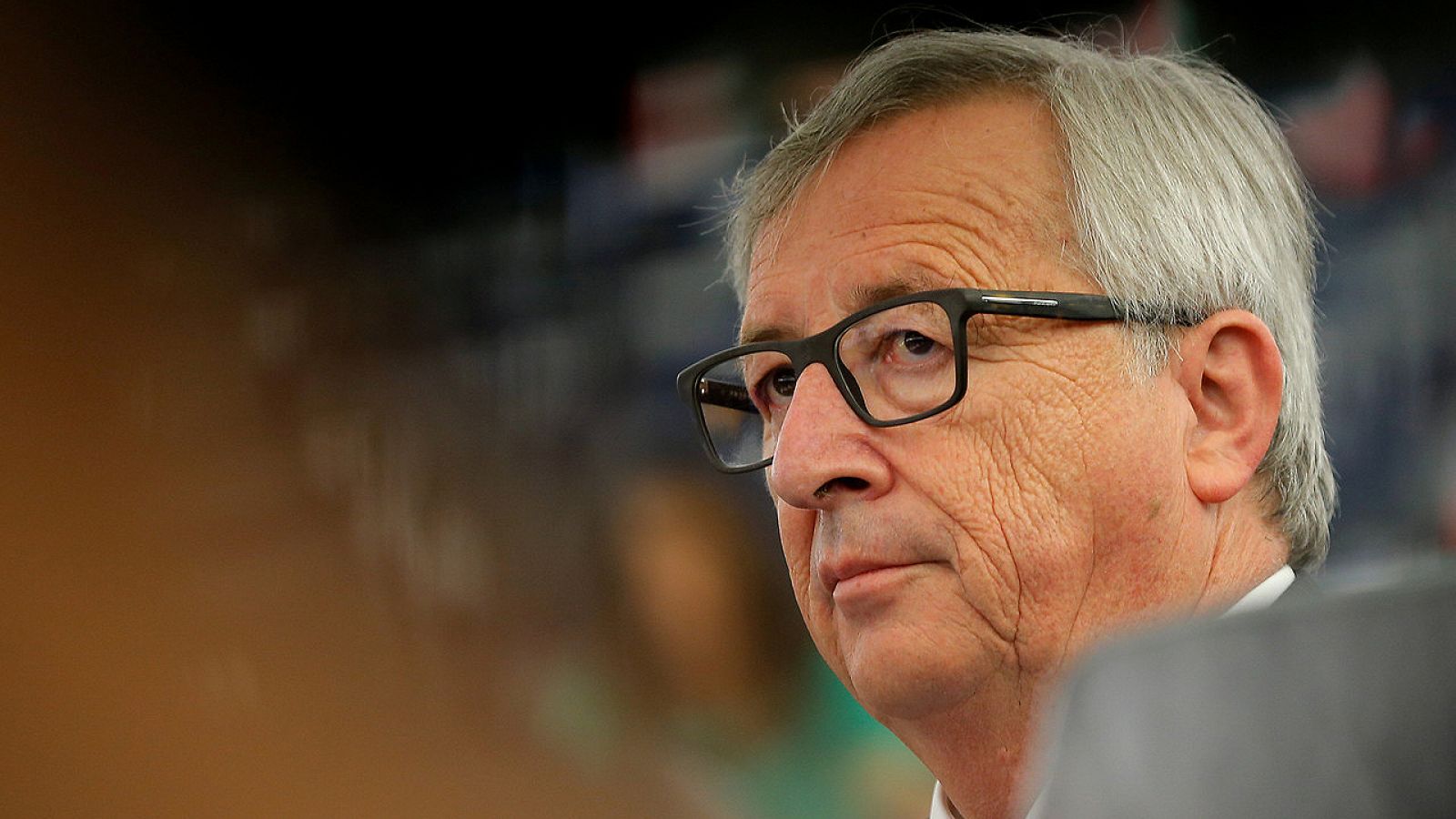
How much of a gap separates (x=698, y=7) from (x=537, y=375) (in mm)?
936

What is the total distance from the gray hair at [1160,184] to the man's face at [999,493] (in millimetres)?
46

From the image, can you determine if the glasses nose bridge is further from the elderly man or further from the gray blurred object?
the gray blurred object

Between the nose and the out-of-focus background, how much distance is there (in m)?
1.56

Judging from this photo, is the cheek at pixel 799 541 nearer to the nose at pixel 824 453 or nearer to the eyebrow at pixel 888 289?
the nose at pixel 824 453

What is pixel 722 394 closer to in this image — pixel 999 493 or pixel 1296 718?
pixel 999 493

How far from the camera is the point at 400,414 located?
316 cm

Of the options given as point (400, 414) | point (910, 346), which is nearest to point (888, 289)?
point (910, 346)

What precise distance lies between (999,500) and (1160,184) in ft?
1.15

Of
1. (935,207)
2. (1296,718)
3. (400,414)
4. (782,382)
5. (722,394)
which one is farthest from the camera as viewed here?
(400,414)

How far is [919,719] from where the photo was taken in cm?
123

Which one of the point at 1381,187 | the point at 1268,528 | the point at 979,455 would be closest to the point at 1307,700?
Answer: the point at 979,455

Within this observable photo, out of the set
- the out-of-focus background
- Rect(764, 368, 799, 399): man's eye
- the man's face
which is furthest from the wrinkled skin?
the out-of-focus background

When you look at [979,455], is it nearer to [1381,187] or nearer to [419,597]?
[1381,187]

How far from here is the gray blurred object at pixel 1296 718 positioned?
0.24 meters
